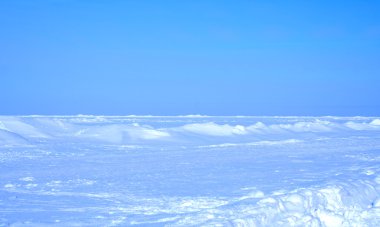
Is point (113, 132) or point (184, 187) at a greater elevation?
point (113, 132)

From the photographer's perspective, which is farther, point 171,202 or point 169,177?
point 169,177

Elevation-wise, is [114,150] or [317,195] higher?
[114,150]

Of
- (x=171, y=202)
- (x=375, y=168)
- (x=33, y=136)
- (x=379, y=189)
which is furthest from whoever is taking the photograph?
(x=33, y=136)

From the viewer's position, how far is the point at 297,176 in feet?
33.2

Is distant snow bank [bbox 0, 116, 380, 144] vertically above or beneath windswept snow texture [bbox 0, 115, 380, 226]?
above

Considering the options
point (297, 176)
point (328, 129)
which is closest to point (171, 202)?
point (297, 176)

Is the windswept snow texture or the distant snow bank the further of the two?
the distant snow bank

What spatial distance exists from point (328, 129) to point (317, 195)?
2572cm

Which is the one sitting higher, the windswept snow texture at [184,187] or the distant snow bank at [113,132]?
the distant snow bank at [113,132]

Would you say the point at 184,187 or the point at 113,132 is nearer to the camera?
the point at 184,187

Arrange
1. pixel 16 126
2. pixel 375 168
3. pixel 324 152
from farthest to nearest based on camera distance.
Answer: pixel 16 126
pixel 324 152
pixel 375 168

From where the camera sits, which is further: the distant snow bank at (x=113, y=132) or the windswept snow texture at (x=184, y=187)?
the distant snow bank at (x=113, y=132)

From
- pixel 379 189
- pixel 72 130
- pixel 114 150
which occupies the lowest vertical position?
pixel 379 189

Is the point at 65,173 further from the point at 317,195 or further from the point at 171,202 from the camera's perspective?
the point at 317,195
